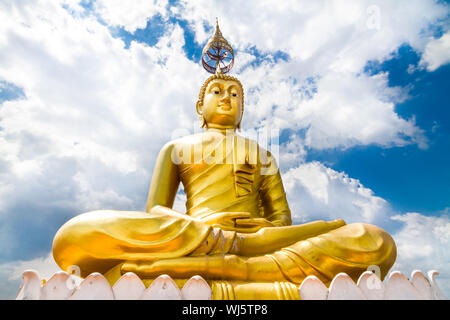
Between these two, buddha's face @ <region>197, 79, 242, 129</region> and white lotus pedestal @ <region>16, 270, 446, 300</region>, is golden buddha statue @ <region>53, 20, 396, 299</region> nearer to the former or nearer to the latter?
white lotus pedestal @ <region>16, 270, 446, 300</region>

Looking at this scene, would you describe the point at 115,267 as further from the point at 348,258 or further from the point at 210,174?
the point at 348,258

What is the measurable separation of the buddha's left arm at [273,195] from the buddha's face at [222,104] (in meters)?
0.88

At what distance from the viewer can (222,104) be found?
16.0ft

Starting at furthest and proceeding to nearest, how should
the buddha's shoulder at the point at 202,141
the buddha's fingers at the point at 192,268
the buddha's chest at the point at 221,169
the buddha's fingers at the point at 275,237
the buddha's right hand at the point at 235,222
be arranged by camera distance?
the buddha's shoulder at the point at 202,141
the buddha's chest at the point at 221,169
the buddha's right hand at the point at 235,222
the buddha's fingers at the point at 275,237
the buddha's fingers at the point at 192,268

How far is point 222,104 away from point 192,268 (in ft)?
8.61

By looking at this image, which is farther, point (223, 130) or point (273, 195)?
point (223, 130)

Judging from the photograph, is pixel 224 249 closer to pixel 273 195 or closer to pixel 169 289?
pixel 169 289

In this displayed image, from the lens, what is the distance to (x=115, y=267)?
299 centimetres

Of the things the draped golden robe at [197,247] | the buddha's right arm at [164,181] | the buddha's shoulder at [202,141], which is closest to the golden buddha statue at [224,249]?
the draped golden robe at [197,247]

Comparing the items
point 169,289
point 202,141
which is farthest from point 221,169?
point 169,289

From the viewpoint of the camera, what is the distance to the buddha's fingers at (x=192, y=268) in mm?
2861

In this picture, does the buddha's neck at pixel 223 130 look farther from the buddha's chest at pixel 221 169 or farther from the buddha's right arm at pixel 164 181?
the buddha's right arm at pixel 164 181

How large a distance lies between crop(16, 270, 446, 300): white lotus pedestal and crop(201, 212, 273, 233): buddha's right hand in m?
1.09
